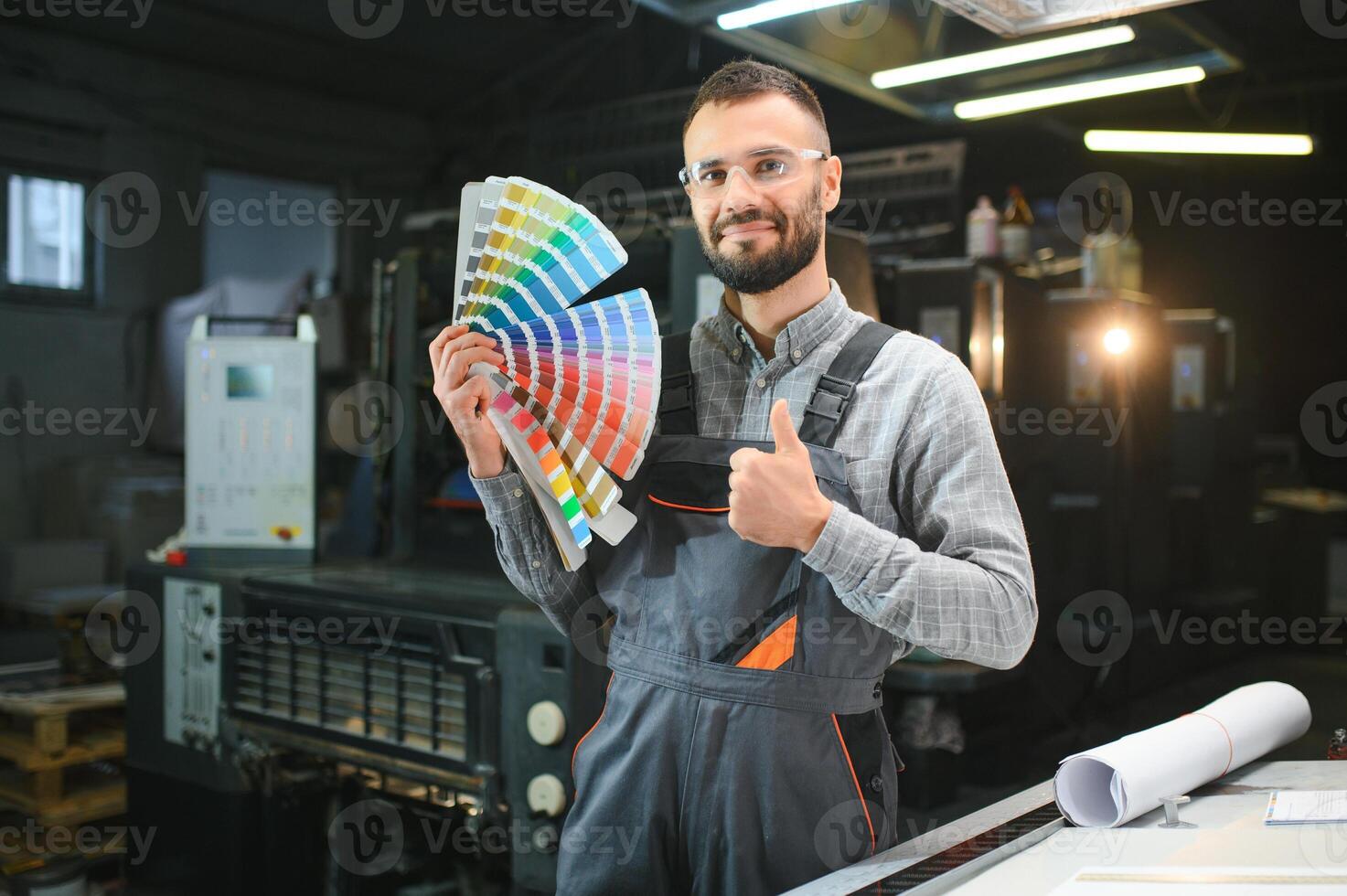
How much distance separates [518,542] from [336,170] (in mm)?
6827

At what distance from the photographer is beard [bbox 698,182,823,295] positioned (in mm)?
1360

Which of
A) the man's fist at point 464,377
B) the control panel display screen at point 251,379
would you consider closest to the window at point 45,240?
the control panel display screen at point 251,379

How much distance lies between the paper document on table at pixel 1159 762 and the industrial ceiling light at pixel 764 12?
179cm

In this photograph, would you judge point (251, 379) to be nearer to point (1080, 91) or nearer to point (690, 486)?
point (690, 486)

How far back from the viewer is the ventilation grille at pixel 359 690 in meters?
2.11

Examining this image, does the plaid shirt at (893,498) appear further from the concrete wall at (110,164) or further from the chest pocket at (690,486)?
the concrete wall at (110,164)

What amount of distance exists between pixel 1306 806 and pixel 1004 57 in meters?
2.52

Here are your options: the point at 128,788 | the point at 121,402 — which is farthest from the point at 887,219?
the point at 121,402

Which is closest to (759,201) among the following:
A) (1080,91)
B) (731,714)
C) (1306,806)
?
(731,714)

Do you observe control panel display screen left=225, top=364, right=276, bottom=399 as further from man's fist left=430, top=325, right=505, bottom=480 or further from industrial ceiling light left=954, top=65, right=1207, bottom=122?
industrial ceiling light left=954, top=65, right=1207, bottom=122

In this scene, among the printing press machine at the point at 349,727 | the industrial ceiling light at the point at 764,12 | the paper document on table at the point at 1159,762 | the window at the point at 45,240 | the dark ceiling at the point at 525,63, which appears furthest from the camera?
the dark ceiling at the point at 525,63

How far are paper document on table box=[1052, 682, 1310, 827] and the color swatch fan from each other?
2.15ft

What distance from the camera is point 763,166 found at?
53.7 inches

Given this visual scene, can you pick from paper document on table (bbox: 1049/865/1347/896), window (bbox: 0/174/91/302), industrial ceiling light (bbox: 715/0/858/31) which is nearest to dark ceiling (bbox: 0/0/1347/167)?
window (bbox: 0/174/91/302)
